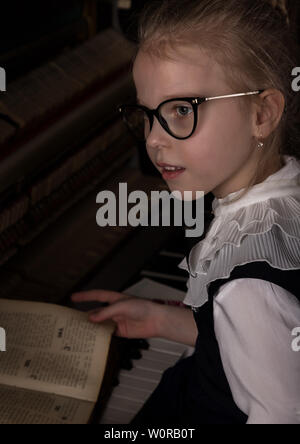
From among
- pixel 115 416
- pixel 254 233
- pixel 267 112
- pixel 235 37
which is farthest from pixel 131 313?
pixel 235 37

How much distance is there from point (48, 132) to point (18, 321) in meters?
0.59

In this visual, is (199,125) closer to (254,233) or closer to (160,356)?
(254,233)

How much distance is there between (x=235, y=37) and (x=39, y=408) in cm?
100

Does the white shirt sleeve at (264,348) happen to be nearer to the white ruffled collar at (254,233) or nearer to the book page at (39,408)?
the white ruffled collar at (254,233)

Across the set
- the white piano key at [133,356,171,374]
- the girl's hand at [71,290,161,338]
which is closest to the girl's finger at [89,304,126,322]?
the girl's hand at [71,290,161,338]

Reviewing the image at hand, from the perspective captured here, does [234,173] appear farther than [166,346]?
No

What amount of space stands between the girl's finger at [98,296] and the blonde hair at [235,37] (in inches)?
22.6

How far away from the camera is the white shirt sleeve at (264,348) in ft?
4.78

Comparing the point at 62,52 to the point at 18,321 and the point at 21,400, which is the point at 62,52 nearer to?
the point at 18,321

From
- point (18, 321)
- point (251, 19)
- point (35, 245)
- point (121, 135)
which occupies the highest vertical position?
point (251, 19)

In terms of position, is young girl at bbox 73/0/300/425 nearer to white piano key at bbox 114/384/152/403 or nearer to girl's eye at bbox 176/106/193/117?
girl's eye at bbox 176/106/193/117

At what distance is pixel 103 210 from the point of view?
2.51 m

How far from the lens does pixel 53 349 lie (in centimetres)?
184

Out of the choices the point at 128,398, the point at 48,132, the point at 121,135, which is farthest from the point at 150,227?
the point at 128,398
